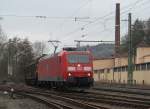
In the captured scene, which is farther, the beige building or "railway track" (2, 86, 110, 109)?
the beige building

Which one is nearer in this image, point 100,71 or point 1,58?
point 100,71

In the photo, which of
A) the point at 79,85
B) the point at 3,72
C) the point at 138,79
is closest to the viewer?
the point at 79,85

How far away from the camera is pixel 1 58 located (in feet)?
391

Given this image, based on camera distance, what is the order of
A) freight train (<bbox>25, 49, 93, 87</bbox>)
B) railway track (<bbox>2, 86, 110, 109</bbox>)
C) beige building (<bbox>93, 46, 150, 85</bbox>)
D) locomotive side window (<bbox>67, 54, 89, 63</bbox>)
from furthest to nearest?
beige building (<bbox>93, 46, 150, 85</bbox>) < locomotive side window (<bbox>67, 54, 89, 63</bbox>) < freight train (<bbox>25, 49, 93, 87</bbox>) < railway track (<bbox>2, 86, 110, 109</bbox>)

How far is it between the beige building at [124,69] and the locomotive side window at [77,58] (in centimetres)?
2993

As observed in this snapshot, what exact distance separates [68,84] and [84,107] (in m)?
14.0

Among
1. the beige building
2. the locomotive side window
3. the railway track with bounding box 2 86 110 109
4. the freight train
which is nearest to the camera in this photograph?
the railway track with bounding box 2 86 110 109

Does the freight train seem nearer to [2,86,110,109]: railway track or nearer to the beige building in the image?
[2,86,110,109]: railway track

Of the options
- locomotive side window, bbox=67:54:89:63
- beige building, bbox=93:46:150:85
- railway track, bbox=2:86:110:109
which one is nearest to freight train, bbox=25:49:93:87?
locomotive side window, bbox=67:54:89:63

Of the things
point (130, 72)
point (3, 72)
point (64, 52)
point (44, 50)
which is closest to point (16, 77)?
point (3, 72)

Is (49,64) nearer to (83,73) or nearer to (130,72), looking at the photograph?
(83,73)

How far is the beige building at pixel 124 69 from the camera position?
65319mm

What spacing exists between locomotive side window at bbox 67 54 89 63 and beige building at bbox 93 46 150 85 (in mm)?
29925

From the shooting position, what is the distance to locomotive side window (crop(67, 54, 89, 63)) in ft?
113
